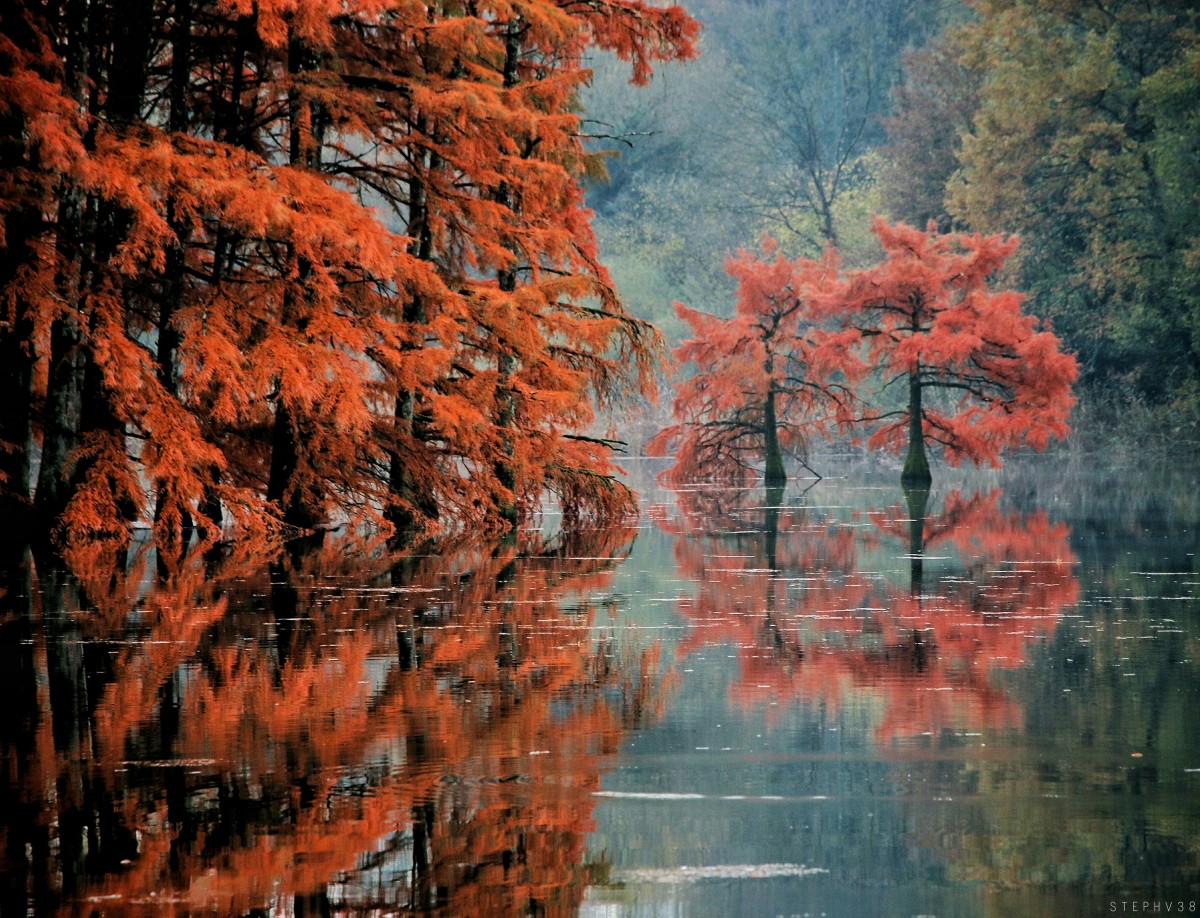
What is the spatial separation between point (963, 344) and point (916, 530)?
1505 centimetres

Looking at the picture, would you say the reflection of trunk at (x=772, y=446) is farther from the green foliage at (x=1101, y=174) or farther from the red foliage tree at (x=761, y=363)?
the green foliage at (x=1101, y=174)

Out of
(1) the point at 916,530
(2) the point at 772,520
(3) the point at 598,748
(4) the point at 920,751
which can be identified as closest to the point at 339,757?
(3) the point at 598,748

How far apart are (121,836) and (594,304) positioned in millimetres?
30617

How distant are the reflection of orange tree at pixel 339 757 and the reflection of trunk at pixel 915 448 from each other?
24998 millimetres

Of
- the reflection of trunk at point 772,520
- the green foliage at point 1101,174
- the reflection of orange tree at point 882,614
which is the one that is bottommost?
the reflection of orange tree at point 882,614

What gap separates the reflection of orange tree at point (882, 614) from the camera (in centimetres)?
739

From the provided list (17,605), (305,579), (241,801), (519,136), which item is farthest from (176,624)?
(519,136)

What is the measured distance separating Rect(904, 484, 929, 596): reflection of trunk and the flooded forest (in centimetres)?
21

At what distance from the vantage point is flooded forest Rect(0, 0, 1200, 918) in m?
4.82

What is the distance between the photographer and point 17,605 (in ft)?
35.8

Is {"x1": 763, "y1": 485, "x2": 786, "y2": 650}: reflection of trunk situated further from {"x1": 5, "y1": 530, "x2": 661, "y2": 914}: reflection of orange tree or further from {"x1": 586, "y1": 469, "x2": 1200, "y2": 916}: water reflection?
{"x1": 5, "y1": 530, "x2": 661, "y2": 914}: reflection of orange tree

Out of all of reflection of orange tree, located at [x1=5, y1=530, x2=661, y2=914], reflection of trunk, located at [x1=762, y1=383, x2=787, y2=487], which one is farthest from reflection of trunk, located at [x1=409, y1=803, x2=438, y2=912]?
reflection of trunk, located at [x1=762, y1=383, x2=787, y2=487]

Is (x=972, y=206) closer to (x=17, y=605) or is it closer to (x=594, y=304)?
(x=594, y=304)

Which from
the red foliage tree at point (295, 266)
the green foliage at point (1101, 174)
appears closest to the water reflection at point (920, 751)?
the red foliage tree at point (295, 266)
